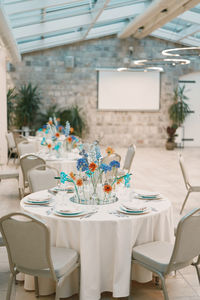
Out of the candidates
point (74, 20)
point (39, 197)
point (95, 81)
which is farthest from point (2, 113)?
point (39, 197)

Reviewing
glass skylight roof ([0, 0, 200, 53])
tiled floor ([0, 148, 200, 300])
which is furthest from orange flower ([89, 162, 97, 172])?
glass skylight roof ([0, 0, 200, 53])

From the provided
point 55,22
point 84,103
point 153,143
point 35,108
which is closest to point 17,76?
point 35,108

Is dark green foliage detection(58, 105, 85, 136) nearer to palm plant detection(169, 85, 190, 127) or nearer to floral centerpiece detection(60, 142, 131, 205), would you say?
palm plant detection(169, 85, 190, 127)

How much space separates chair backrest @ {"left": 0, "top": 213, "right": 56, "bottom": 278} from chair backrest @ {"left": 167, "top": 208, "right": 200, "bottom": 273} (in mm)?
862

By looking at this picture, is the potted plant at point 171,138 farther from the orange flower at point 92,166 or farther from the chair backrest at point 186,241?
the chair backrest at point 186,241

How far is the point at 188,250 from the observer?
272 cm

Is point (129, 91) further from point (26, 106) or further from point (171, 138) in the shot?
point (26, 106)

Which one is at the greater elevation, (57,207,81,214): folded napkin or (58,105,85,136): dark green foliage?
(58,105,85,136): dark green foliage

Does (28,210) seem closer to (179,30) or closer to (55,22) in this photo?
→ (55,22)

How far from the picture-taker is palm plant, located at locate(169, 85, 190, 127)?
13914mm

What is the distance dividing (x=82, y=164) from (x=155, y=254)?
90 centimetres

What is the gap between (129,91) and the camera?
14188 millimetres

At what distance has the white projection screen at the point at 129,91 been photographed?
1406 centimetres

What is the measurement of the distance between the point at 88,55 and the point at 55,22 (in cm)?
376
